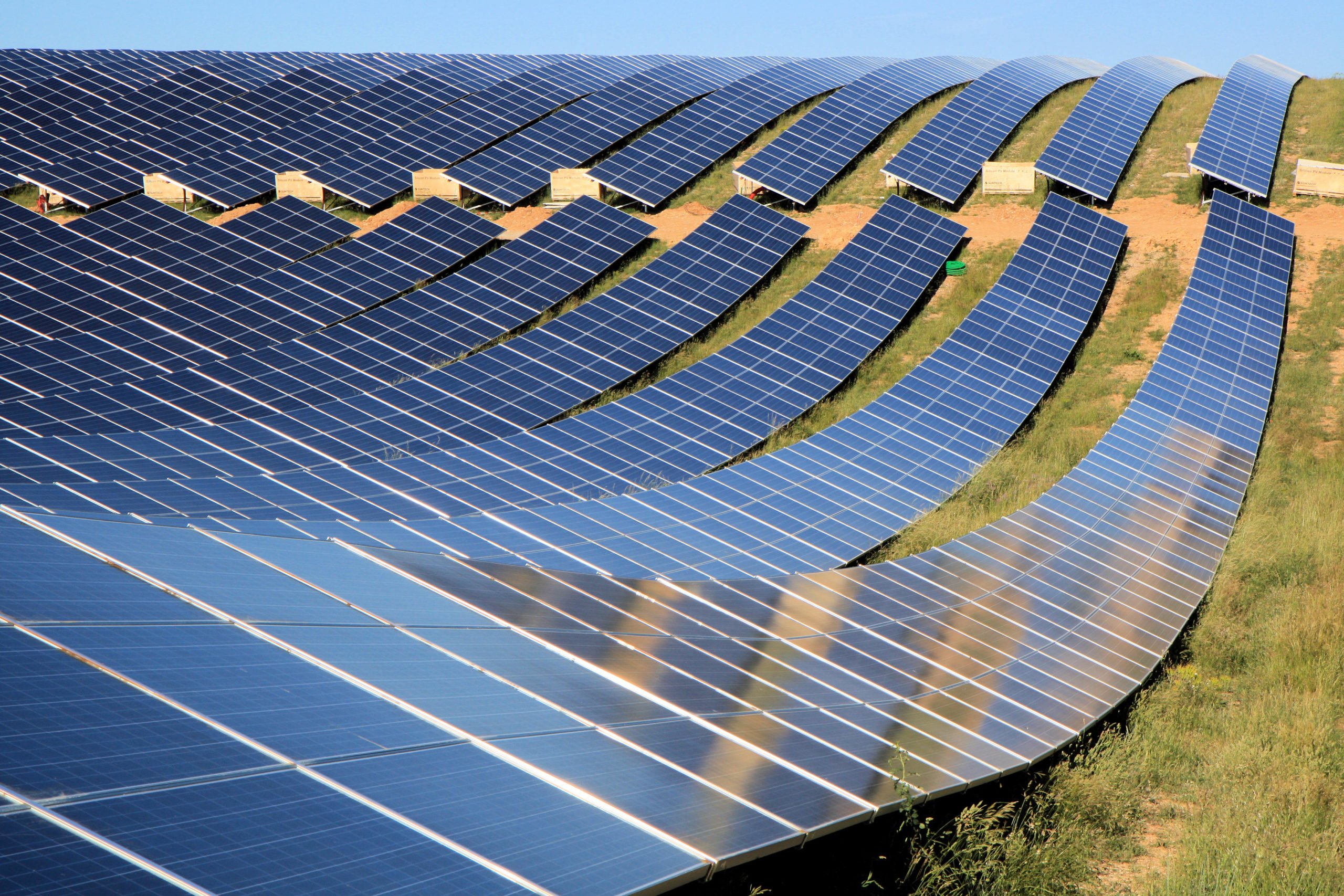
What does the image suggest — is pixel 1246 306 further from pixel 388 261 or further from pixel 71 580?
pixel 71 580

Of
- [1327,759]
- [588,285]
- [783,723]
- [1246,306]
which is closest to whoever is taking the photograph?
[783,723]

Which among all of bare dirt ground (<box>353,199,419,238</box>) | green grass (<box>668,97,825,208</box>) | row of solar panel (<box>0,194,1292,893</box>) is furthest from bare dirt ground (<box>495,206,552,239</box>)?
row of solar panel (<box>0,194,1292,893</box>)

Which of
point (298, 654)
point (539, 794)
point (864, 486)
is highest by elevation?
point (298, 654)

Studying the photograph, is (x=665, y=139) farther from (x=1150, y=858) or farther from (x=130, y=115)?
(x=1150, y=858)

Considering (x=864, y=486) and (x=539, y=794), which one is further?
(x=864, y=486)

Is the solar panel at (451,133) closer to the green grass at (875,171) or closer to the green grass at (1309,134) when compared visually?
the green grass at (875,171)

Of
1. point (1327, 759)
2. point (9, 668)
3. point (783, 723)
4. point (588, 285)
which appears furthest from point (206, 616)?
point (588, 285)

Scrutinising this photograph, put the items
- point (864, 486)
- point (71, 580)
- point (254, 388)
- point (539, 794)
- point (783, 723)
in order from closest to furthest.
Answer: point (539, 794) → point (71, 580) → point (783, 723) → point (864, 486) → point (254, 388)
